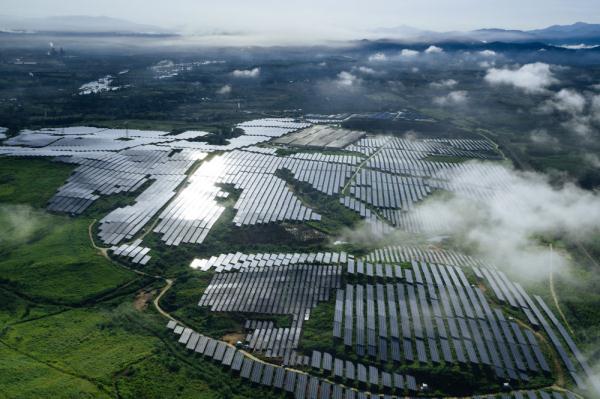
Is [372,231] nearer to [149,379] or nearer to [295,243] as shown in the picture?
[295,243]

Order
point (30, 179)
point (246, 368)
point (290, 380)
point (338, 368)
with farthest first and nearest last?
point (30, 179), point (246, 368), point (338, 368), point (290, 380)

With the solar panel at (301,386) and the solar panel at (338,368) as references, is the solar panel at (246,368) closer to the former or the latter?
the solar panel at (301,386)

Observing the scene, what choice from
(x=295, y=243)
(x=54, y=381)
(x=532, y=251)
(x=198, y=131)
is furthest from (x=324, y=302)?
(x=198, y=131)

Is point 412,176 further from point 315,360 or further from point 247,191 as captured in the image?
point 315,360

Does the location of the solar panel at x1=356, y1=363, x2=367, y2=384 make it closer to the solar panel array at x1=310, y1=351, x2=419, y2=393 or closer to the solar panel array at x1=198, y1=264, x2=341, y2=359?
the solar panel array at x1=310, y1=351, x2=419, y2=393

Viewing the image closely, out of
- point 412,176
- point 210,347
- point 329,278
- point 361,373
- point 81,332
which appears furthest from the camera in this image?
point 412,176

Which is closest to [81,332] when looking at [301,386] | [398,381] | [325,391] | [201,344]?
[201,344]
